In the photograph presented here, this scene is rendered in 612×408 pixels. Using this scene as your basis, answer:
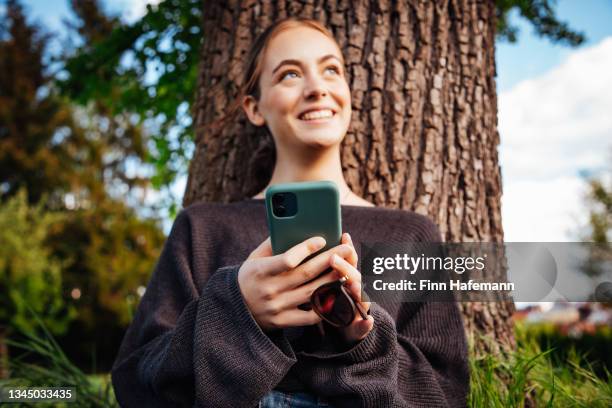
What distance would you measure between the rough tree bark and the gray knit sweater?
1.26 feet

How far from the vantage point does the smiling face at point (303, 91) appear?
1942 millimetres

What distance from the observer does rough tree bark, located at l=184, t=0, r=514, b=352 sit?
7.64ft

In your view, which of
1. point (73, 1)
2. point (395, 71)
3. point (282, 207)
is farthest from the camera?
point (73, 1)

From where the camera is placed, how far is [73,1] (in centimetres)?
1962

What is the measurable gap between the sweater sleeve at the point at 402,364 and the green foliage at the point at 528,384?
0.17 m

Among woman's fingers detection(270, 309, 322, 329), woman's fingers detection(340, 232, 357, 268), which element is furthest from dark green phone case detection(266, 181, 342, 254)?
woman's fingers detection(270, 309, 322, 329)

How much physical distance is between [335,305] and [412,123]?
4.33ft

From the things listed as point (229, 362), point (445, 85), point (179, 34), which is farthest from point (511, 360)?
point (179, 34)

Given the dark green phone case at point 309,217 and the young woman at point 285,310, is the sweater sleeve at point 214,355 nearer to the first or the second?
the young woman at point 285,310

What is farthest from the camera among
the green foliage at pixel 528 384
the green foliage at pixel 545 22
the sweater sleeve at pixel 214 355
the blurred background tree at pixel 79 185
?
the blurred background tree at pixel 79 185

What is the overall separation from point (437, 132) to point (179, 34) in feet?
6.36

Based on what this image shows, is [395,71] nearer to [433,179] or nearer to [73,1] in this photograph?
[433,179]

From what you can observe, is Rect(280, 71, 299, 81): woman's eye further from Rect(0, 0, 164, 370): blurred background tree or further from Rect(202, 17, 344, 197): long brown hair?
Rect(0, 0, 164, 370): blurred background tree

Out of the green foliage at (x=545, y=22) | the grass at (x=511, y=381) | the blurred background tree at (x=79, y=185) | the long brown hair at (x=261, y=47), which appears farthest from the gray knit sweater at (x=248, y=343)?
the blurred background tree at (x=79, y=185)
